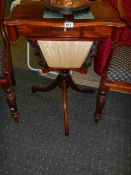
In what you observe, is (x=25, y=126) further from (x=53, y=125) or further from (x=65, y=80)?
(x=65, y=80)

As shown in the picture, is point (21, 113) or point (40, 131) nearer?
point (40, 131)

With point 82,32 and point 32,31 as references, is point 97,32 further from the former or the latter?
point 32,31

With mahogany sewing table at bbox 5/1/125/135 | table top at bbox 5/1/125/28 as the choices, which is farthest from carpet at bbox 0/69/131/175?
table top at bbox 5/1/125/28

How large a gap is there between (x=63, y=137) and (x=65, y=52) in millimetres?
640

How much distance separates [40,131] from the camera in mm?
1729

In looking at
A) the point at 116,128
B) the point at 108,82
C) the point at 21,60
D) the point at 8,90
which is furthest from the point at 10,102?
the point at 21,60

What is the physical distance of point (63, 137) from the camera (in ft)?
5.57

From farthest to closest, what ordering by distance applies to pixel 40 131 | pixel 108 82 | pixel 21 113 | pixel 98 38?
pixel 21 113
pixel 40 131
pixel 108 82
pixel 98 38

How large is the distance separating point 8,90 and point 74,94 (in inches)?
27.5

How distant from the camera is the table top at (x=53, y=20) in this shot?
3.99ft

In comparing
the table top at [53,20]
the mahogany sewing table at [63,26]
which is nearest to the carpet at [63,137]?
the mahogany sewing table at [63,26]

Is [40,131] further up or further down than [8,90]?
further down

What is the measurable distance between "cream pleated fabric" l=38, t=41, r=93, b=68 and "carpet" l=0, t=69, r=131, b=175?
1.65 ft

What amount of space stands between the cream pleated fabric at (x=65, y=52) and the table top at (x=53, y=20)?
0.60 ft
